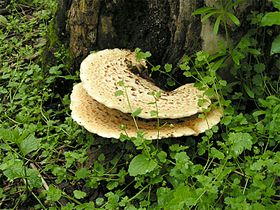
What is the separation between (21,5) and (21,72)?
2.08 m

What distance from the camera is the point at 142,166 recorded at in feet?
10.2

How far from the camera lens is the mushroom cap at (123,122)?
323cm

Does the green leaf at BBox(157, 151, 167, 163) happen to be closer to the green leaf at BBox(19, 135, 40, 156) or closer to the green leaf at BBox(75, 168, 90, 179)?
the green leaf at BBox(75, 168, 90, 179)

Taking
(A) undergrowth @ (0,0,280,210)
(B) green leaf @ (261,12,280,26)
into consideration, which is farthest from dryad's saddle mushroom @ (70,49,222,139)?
(B) green leaf @ (261,12,280,26)

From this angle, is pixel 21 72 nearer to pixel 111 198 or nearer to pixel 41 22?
pixel 41 22

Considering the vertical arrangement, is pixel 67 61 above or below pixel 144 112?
below

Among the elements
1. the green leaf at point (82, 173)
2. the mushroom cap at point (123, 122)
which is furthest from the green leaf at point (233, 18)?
the green leaf at point (82, 173)

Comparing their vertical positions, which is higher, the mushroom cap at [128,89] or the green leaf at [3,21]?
the mushroom cap at [128,89]

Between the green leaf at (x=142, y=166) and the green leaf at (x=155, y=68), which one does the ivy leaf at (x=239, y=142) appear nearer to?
the green leaf at (x=142, y=166)

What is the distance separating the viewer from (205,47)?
12.1 feet

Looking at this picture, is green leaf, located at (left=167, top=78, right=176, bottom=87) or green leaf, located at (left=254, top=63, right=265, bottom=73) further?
green leaf, located at (left=167, top=78, right=176, bottom=87)

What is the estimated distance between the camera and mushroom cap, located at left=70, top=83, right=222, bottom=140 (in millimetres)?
3230

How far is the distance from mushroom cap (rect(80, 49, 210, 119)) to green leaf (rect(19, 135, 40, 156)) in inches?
18.9

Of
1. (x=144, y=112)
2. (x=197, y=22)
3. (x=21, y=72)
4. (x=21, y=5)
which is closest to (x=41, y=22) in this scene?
(x=21, y=5)
